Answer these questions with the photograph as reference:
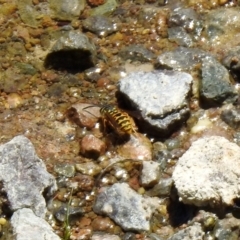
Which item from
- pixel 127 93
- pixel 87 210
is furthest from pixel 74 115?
pixel 87 210

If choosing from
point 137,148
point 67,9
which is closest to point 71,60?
point 67,9

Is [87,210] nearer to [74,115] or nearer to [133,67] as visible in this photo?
[74,115]

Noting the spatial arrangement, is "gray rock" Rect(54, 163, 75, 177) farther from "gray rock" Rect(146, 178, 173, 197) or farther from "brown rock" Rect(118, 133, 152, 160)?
"gray rock" Rect(146, 178, 173, 197)

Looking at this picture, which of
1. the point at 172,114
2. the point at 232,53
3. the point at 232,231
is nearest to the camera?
the point at 232,231

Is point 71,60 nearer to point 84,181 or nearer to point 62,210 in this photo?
point 84,181

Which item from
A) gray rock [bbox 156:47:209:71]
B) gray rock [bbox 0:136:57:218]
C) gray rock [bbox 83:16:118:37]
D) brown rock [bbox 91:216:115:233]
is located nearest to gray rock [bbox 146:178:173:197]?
brown rock [bbox 91:216:115:233]
